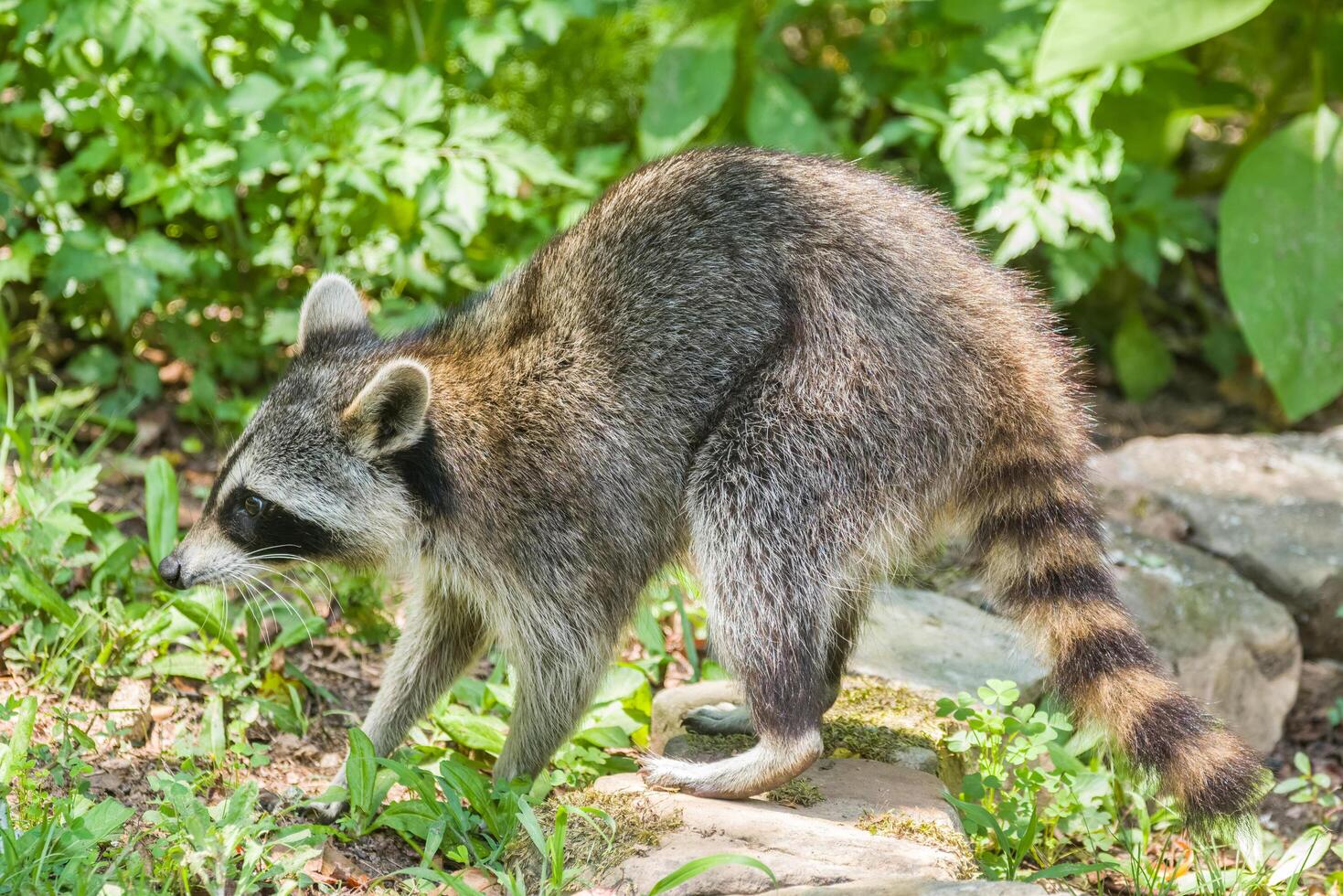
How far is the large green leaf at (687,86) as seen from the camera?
6887 millimetres

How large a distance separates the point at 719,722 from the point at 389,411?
155 centimetres

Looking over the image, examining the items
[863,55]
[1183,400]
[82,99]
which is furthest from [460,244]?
[1183,400]

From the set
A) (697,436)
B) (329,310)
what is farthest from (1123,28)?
(329,310)

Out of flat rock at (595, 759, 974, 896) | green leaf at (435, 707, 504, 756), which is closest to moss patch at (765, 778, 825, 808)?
flat rock at (595, 759, 974, 896)

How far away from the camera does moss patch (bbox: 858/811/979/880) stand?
3.93 meters

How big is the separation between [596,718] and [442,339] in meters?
1.48

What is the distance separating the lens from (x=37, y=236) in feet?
20.7

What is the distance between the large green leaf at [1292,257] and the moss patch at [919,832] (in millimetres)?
3747

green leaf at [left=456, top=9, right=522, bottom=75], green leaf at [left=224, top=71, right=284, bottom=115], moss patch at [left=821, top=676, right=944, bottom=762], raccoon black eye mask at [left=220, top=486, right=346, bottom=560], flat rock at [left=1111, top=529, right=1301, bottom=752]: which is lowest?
flat rock at [left=1111, top=529, right=1301, bottom=752]

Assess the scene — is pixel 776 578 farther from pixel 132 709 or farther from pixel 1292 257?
pixel 1292 257

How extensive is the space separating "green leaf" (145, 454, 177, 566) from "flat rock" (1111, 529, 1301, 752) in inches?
147

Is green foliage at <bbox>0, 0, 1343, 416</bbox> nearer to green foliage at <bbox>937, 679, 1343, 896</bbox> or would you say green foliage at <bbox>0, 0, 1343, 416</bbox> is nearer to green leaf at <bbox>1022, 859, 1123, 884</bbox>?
green foliage at <bbox>937, 679, 1343, 896</bbox>

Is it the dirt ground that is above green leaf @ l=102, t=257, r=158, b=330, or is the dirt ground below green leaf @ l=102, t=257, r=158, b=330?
below

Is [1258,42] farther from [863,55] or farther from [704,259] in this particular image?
[704,259]
